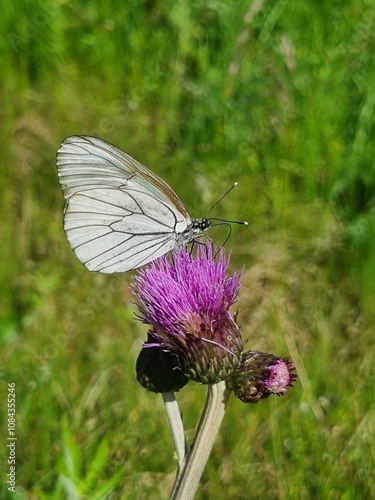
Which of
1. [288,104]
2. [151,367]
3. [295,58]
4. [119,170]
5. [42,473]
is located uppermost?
[295,58]

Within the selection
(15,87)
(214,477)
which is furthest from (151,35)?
(214,477)

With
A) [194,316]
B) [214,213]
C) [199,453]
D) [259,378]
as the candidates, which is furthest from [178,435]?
[214,213]

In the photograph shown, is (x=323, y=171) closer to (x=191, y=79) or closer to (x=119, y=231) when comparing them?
(x=191, y=79)

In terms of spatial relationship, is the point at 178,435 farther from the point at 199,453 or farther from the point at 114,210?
the point at 114,210

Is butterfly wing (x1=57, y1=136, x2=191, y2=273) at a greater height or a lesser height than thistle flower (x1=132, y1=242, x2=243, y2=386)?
greater

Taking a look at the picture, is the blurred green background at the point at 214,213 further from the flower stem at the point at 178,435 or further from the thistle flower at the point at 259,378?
the thistle flower at the point at 259,378

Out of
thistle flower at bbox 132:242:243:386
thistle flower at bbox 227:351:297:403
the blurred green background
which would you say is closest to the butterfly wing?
thistle flower at bbox 132:242:243:386

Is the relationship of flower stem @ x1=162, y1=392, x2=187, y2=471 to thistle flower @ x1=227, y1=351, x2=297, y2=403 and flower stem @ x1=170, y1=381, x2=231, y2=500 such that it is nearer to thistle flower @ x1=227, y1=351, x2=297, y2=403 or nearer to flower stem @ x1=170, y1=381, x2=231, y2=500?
flower stem @ x1=170, y1=381, x2=231, y2=500
